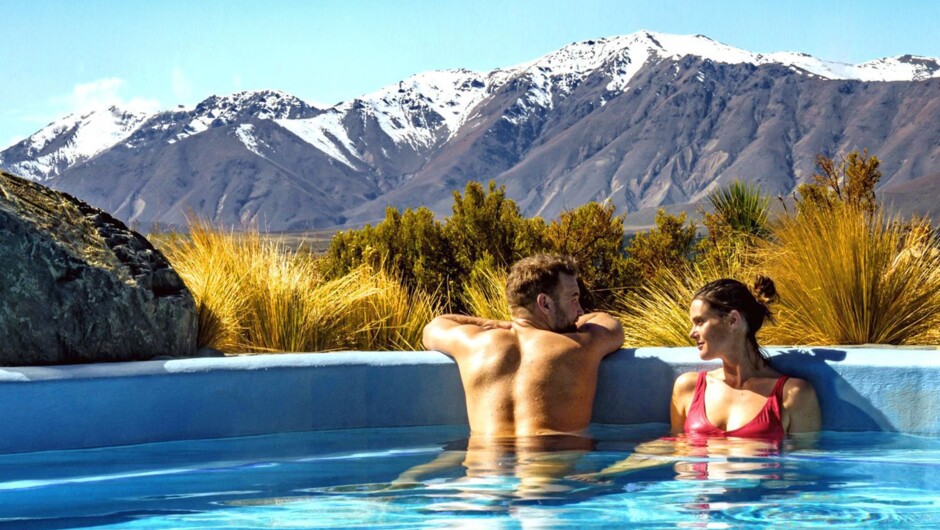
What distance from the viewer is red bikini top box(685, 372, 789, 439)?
13.2ft

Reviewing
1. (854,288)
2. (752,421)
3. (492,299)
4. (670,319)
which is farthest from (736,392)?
(492,299)

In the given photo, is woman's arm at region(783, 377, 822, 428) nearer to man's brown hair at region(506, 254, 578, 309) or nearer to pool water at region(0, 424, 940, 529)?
pool water at region(0, 424, 940, 529)

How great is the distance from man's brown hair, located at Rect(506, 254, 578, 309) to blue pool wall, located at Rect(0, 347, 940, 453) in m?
0.58

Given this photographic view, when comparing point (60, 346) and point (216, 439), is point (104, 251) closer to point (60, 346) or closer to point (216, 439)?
point (60, 346)

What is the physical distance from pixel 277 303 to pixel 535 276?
2.00 m

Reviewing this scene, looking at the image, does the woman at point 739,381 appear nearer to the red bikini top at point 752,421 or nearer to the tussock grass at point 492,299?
the red bikini top at point 752,421

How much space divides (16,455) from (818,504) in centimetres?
271

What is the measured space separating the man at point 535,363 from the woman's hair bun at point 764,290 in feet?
2.12

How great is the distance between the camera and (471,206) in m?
8.73

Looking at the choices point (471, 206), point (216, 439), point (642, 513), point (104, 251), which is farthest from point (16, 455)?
point (471, 206)

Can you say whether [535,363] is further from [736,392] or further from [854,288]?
[854,288]

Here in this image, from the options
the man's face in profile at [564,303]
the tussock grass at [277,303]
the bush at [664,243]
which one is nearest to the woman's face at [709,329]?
the man's face in profile at [564,303]

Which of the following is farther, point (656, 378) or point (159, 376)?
point (656, 378)

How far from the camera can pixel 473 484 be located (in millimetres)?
3406
